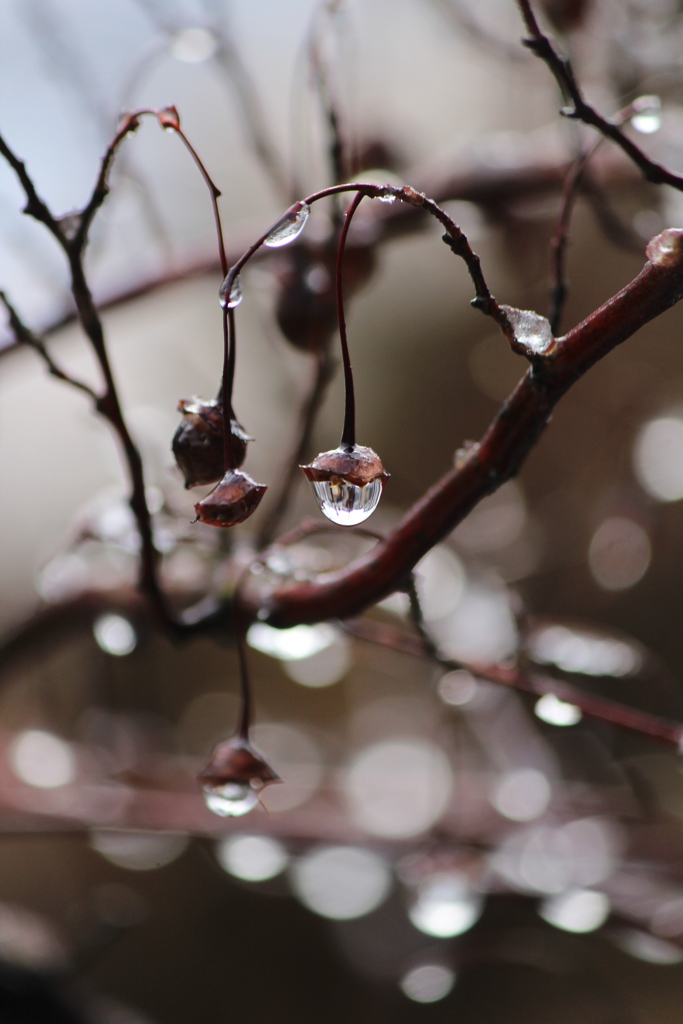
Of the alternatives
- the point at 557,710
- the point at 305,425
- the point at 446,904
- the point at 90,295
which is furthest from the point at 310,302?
the point at 446,904

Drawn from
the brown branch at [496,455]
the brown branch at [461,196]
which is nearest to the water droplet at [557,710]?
the brown branch at [496,455]

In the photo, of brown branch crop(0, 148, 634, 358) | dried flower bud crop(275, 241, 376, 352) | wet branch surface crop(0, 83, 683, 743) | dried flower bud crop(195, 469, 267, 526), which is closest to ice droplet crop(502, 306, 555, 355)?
wet branch surface crop(0, 83, 683, 743)

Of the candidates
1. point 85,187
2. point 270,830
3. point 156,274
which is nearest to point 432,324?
point 85,187

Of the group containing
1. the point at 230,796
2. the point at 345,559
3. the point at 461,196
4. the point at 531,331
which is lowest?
the point at 230,796

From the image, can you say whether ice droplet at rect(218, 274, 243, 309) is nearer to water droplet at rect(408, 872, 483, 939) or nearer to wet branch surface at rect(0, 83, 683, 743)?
wet branch surface at rect(0, 83, 683, 743)

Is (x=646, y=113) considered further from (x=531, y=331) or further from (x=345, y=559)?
(x=345, y=559)

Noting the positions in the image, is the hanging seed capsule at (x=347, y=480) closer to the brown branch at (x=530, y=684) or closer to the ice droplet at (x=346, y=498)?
the ice droplet at (x=346, y=498)

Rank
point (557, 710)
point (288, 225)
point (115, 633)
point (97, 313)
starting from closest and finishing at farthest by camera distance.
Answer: point (288, 225) → point (97, 313) → point (557, 710) → point (115, 633)
